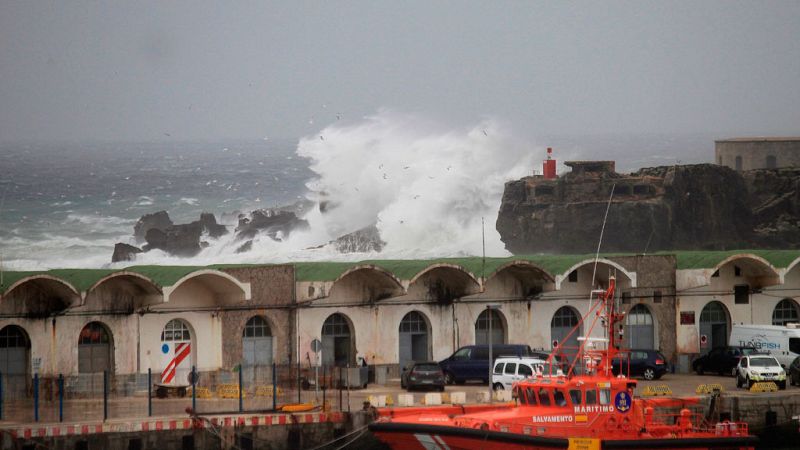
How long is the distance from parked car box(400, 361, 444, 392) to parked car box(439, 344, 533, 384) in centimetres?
225

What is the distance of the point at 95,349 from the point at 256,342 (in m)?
4.94

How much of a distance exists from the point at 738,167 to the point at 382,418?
272 ft

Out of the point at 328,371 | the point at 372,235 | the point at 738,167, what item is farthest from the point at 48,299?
the point at 738,167

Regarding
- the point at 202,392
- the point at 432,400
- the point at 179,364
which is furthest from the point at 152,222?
the point at 432,400

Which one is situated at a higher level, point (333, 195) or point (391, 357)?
point (333, 195)

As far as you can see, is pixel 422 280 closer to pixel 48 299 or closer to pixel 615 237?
pixel 48 299

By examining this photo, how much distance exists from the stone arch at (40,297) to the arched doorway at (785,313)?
78.9 ft

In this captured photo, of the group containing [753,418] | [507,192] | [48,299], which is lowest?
[753,418]

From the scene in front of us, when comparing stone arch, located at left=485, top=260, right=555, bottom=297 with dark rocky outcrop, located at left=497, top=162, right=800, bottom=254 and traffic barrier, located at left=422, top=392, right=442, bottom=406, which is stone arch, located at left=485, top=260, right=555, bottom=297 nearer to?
traffic barrier, located at left=422, top=392, right=442, bottom=406

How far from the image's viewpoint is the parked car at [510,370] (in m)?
37.9

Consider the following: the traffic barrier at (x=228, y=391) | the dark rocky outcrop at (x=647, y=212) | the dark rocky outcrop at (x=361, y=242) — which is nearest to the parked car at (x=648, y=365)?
the traffic barrier at (x=228, y=391)

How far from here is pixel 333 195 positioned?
4843 inches

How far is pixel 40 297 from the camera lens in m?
38.4

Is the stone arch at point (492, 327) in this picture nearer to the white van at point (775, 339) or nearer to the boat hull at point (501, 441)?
the white van at point (775, 339)
